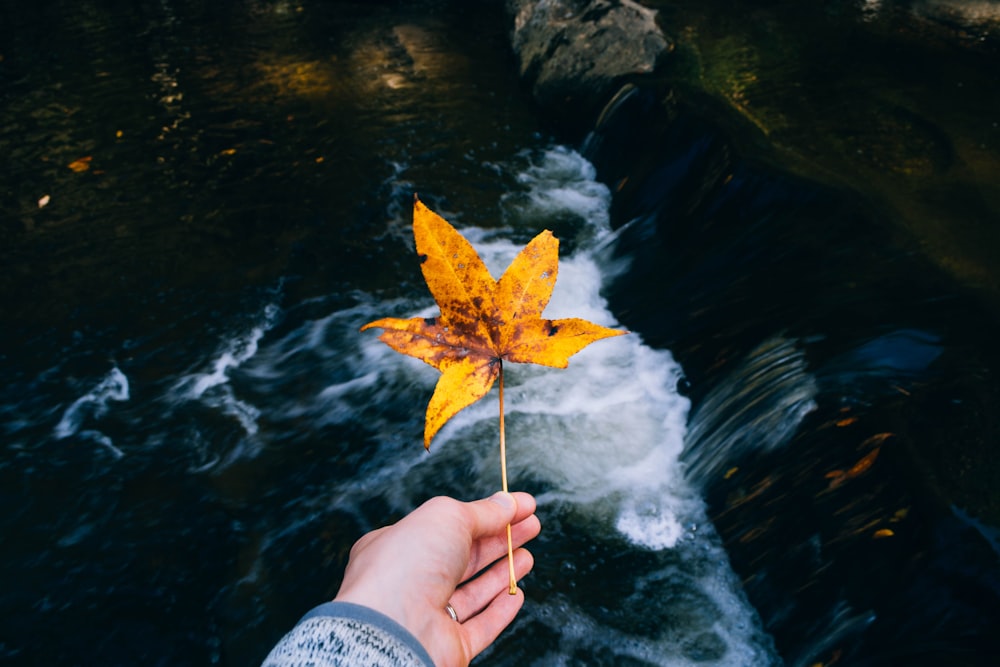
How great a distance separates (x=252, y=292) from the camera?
508cm

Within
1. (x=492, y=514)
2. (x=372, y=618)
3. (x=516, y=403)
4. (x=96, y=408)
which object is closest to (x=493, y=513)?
(x=492, y=514)

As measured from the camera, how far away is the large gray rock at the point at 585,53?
6.48 m

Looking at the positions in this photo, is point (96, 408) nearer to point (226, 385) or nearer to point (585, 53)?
point (226, 385)

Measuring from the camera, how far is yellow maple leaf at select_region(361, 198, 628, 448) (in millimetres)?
1422

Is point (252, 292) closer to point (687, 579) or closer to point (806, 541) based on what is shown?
point (687, 579)

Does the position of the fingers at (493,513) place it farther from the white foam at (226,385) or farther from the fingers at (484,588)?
the white foam at (226,385)

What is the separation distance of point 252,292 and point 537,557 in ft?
10.8

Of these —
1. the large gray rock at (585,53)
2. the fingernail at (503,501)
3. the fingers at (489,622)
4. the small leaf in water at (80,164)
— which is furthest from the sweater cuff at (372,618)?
the small leaf in water at (80,164)

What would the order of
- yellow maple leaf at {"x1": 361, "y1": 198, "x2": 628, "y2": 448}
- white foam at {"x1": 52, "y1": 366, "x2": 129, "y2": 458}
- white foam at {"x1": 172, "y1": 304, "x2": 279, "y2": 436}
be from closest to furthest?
yellow maple leaf at {"x1": 361, "y1": 198, "x2": 628, "y2": 448} < white foam at {"x1": 52, "y1": 366, "x2": 129, "y2": 458} < white foam at {"x1": 172, "y1": 304, "x2": 279, "y2": 436}

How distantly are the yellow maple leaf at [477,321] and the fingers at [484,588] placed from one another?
0.63 m

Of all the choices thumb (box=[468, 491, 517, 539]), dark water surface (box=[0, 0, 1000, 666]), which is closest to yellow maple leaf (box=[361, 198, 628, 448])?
thumb (box=[468, 491, 517, 539])

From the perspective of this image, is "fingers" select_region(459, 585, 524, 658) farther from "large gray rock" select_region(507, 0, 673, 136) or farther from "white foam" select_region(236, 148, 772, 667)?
"large gray rock" select_region(507, 0, 673, 136)

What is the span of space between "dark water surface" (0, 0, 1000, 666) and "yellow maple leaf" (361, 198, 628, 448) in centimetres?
175

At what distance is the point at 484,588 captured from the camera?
68.9 inches
